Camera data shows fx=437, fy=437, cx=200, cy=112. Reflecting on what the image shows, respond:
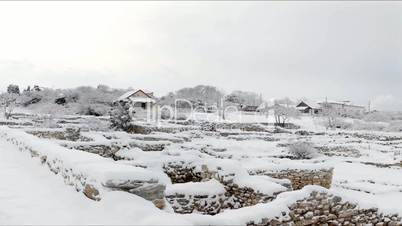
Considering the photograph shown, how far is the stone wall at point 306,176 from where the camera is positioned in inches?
451

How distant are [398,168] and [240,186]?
1452 cm

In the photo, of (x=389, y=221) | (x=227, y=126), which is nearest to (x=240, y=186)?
(x=389, y=221)

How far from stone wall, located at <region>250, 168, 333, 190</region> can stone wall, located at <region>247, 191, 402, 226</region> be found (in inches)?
163

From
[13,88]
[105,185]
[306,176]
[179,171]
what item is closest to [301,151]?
[306,176]

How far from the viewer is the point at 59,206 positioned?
5.50 metres

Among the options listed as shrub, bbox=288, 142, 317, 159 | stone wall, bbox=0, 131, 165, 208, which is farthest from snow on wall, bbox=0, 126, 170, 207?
shrub, bbox=288, 142, 317, 159

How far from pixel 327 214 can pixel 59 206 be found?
385cm

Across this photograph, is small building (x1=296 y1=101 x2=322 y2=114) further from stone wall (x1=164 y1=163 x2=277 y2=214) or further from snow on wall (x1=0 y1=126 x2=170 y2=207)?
snow on wall (x1=0 y1=126 x2=170 y2=207)

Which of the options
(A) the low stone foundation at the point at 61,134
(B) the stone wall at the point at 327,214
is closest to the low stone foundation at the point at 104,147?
(A) the low stone foundation at the point at 61,134

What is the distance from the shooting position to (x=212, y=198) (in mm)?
7531

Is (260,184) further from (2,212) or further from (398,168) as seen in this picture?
(398,168)

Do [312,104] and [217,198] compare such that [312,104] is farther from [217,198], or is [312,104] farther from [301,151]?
[217,198]

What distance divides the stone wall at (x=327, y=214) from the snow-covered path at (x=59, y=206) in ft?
6.54

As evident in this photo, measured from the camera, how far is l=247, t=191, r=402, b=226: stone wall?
239 inches
